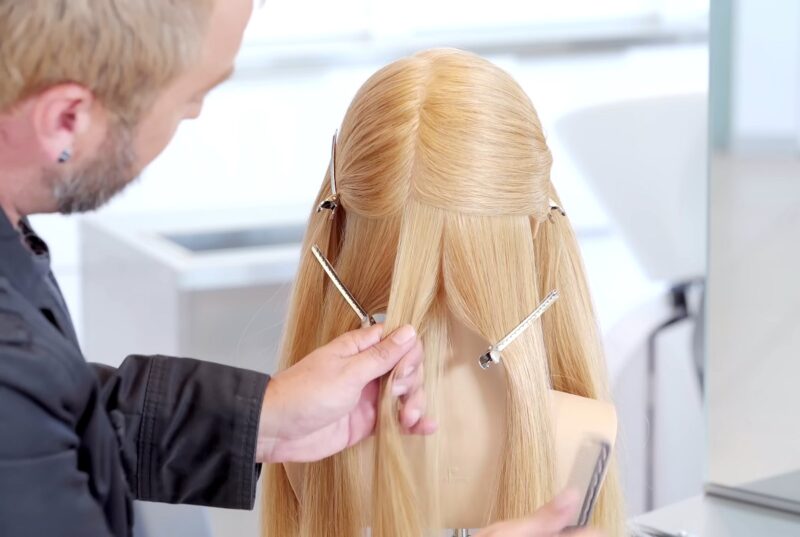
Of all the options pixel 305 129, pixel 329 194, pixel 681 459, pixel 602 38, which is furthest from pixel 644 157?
pixel 602 38

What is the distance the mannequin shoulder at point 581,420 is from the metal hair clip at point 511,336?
0.06m

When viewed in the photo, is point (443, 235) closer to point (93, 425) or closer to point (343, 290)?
point (343, 290)

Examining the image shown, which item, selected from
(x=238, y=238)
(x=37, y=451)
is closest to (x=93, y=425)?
(x=37, y=451)

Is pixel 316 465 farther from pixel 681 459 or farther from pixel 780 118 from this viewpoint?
pixel 681 459

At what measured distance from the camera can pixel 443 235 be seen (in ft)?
2.87

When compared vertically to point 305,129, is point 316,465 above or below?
below

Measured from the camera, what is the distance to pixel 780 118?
3.58ft

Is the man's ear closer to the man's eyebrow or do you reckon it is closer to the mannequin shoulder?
the man's eyebrow

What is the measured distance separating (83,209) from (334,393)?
23 centimetres

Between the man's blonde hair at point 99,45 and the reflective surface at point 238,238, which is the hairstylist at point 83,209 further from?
the reflective surface at point 238,238

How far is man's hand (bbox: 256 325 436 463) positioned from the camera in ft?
2.79

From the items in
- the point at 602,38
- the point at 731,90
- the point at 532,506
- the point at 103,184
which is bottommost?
the point at 532,506

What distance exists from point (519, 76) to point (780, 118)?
3.75 metres

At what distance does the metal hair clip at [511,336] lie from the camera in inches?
34.3
